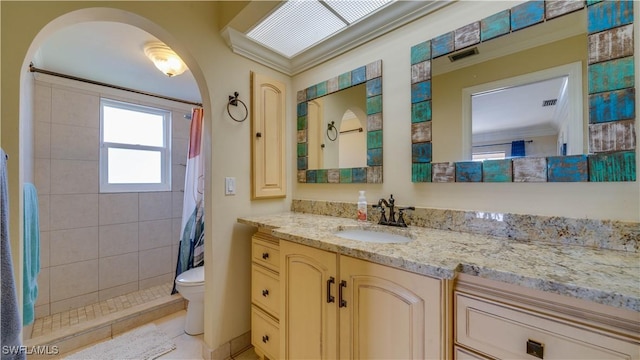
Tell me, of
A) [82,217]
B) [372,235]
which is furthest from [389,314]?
[82,217]

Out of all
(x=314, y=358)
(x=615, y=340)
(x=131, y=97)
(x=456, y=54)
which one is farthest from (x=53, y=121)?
(x=615, y=340)

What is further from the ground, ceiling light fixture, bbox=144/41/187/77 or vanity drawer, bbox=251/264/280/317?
ceiling light fixture, bbox=144/41/187/77

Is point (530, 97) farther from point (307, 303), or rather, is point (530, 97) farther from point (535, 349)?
point (307, 303)

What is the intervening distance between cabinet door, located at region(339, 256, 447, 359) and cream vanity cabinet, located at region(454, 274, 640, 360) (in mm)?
73

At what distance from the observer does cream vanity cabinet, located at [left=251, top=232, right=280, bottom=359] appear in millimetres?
1371

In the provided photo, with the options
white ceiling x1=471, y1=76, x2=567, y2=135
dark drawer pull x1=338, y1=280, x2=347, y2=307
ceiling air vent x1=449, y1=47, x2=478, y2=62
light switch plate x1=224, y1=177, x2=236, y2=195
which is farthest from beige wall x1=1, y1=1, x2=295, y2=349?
white ceiling x1=471, y1=76, x2=567, y2=135

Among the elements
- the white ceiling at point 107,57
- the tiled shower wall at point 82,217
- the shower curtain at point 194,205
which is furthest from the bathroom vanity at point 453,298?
the tiled shower wall at point 82,217

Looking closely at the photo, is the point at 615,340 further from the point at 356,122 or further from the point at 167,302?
the point at 167,302

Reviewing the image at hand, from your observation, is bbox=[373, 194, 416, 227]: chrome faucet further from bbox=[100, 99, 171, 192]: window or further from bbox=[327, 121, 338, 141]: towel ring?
bbox=[100, 99, 171, 192]: window

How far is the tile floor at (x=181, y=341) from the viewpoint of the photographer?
5.26 ft

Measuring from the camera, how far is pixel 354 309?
0.96 metres

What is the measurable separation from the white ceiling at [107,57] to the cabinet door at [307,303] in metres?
1.80

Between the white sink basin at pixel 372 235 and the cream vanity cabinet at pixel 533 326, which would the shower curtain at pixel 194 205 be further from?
the cream vanity cabinet at pixel 533 326

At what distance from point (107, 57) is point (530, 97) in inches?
111
